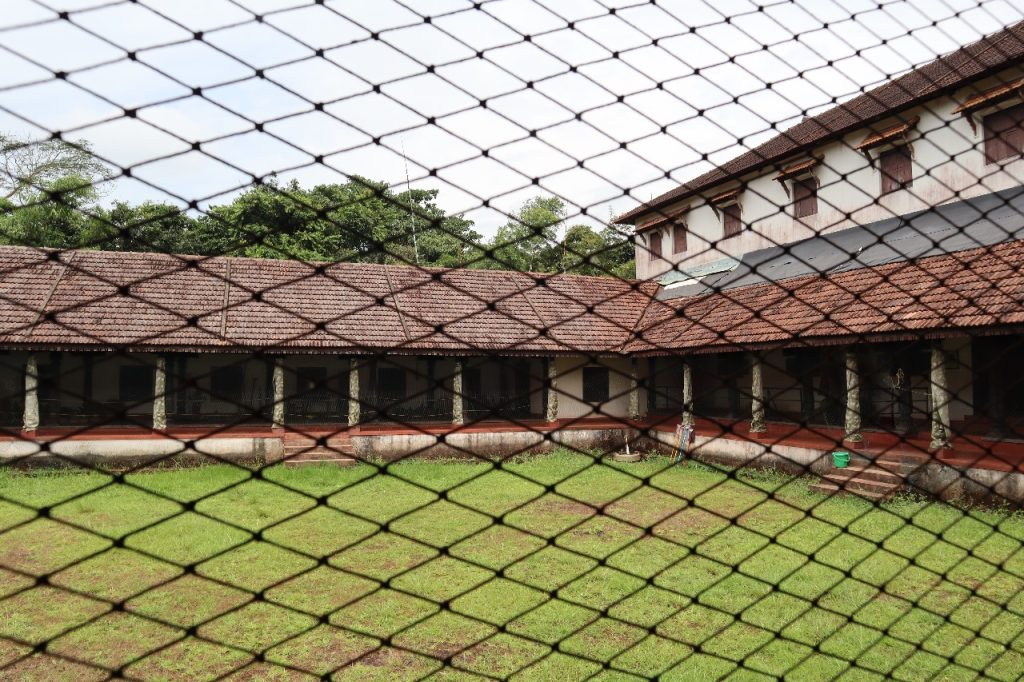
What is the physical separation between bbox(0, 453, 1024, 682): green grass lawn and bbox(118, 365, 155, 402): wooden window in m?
3.24

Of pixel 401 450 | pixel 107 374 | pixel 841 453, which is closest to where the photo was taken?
pixel 841 453

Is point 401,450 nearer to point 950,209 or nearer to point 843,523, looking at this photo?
point 843,523

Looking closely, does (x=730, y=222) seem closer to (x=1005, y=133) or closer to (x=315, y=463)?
(x=1005, y=133)

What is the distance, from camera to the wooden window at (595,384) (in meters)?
9.77

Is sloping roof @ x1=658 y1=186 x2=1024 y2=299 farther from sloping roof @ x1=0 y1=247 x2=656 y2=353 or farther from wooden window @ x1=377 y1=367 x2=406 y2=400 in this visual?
wooden window @ x1=377 y1=367 x2=406 y2=400

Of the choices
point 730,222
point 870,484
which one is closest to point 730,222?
point 730,222

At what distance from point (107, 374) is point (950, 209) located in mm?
9861

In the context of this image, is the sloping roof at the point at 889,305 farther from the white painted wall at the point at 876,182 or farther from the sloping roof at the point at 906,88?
the sloping roof at the point at 906,88

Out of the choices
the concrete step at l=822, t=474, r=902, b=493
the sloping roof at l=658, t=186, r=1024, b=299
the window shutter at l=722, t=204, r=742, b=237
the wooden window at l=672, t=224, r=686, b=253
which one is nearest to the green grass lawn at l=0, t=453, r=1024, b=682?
the concrete step at l=822, t=474, r=902, b=493

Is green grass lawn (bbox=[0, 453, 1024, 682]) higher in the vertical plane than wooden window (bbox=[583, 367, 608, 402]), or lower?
lower

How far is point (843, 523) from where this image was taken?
4.88 metres

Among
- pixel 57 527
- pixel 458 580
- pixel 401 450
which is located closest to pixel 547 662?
pixel 458 580

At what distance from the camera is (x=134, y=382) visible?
29.8 feet

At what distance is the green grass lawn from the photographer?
2.31 meters
